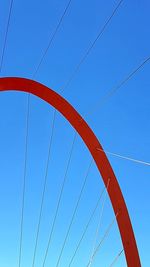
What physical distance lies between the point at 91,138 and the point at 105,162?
930 millimetres

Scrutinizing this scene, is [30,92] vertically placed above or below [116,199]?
above

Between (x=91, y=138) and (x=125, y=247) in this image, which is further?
(x=91, y=138)

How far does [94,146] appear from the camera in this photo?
1400cm

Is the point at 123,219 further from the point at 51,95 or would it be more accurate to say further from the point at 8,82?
the point at 8,82

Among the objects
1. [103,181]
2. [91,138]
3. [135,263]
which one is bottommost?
[135,263]

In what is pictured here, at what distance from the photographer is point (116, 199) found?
13.5 meters

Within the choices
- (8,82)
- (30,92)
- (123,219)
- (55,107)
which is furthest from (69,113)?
(123,219)

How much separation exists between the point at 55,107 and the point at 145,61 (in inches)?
210

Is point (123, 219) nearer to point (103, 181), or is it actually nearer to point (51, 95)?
point (103, 181)

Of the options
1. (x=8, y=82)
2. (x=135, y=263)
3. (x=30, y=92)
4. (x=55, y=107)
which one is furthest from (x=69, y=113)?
(x=135, y=263)

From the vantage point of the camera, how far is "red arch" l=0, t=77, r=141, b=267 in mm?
12922

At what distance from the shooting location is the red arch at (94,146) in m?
12.9

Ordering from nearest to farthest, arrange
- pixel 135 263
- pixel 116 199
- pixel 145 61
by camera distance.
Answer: pixel 145 61 < pixel 135 263 < pixel 116 199

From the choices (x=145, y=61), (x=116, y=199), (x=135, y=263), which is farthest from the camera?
(x=116, y=199)
